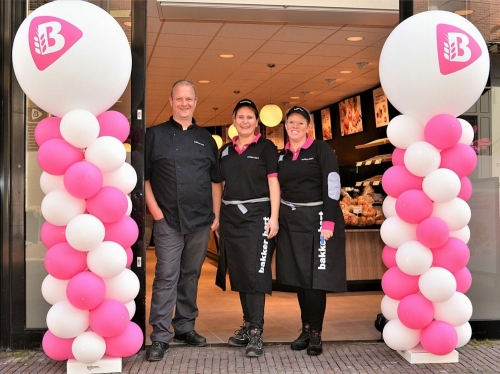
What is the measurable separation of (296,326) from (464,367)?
4.79 ft

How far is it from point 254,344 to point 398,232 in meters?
1.14

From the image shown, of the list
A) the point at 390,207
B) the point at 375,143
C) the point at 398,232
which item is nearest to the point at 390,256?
the point at 398,232

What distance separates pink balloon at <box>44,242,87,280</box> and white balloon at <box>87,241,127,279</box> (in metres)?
0.06

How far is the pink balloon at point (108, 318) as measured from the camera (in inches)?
126

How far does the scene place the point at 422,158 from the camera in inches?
133

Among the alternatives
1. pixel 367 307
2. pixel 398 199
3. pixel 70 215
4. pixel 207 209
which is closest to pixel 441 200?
pixel 398 199

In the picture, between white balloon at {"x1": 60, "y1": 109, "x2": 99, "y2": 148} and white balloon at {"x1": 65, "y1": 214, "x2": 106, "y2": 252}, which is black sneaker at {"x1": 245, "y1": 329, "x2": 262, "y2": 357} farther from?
white balloon at {"x1": 60, "y1": 109, "x2": 99, "y2": 148}

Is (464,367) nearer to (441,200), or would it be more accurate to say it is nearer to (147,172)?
(441,200)

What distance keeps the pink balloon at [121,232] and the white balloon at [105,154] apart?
303 mm

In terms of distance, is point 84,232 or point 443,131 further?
point 443,131

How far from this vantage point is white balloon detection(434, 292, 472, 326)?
344cm

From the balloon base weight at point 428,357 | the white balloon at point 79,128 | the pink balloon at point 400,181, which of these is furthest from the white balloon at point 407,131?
the white balloon at point 79,128

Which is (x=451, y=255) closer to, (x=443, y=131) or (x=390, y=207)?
(x=390, y=207)

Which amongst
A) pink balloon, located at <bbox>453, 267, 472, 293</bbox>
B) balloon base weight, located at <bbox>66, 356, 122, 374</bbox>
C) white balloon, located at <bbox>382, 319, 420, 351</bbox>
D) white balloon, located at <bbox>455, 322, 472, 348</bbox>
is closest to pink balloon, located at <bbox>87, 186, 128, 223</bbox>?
balloon base weight, located at <bbox>66, 356, 122, 374</bbox>
